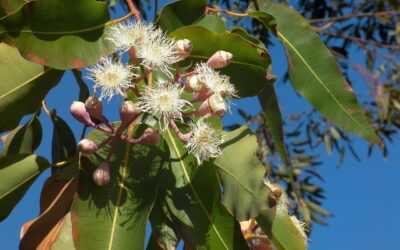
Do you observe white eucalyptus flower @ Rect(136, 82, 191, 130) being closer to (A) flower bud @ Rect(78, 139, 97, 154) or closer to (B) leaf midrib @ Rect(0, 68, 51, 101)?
(A) flower bud @ Rect(78, 139, 97, 154)

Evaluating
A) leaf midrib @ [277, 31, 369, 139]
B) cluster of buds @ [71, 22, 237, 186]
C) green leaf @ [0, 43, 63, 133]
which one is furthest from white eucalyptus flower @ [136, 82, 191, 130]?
leaf midrib @ [277, 31, 369, 139]

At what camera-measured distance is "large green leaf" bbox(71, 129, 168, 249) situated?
3.28ft

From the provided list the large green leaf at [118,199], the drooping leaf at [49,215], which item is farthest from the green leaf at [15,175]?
the large green leaf at [118,199]

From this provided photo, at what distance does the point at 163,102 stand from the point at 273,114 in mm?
280

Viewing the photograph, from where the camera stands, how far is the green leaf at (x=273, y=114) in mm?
1186

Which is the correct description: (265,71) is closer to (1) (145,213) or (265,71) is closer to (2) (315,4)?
(1) (145,213)

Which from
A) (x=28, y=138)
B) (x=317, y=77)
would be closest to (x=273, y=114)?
(x=317, y=77)

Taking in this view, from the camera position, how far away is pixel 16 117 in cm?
110

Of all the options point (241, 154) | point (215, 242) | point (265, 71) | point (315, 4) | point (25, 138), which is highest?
point (265, 71)

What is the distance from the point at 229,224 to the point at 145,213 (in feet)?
0.46

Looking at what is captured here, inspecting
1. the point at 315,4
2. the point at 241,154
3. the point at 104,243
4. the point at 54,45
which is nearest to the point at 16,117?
the point at 54,45

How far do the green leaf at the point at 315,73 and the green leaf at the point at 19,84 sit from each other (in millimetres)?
381

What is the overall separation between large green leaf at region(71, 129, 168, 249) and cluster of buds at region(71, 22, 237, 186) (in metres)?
0.03

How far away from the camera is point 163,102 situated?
978mm
